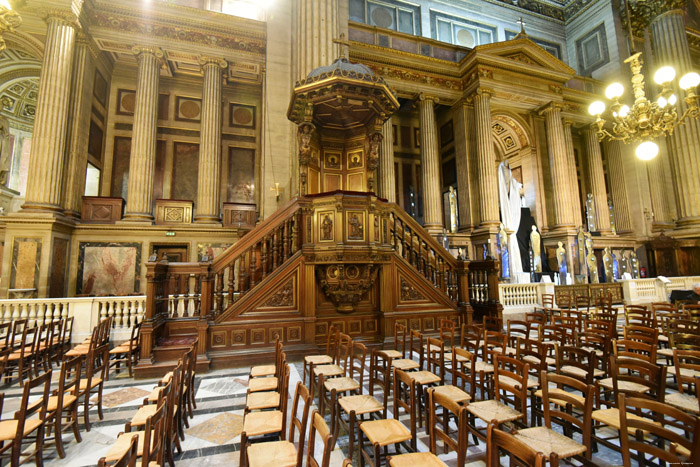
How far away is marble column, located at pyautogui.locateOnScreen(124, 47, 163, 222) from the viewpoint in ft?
31.9

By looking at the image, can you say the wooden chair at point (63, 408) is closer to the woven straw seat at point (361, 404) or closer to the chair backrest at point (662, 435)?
the woven straw seat at point (361, 404)

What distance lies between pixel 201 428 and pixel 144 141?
32.4ft

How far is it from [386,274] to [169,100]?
12.4 m

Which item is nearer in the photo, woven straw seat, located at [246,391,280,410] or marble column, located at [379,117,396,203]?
woven straw seat, located at [246,391,280,410]

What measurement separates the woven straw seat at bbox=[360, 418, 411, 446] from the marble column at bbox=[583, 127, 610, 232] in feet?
55.8

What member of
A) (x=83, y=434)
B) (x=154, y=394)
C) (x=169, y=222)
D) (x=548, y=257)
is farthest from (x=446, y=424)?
(x=548, y=257)

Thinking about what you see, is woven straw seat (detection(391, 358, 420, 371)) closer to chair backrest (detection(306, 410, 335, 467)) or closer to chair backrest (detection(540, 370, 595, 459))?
chair backrest (detection(540, 370, 595, 459))

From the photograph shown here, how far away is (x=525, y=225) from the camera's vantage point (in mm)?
14602

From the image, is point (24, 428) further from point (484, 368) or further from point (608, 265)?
point (608, 265)

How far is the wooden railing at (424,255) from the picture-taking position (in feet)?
20.4

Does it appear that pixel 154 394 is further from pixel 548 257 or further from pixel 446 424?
pixel 548 257

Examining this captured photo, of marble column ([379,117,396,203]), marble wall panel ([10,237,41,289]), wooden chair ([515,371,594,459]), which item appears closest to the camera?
wooden chair ([515,371,594,459])

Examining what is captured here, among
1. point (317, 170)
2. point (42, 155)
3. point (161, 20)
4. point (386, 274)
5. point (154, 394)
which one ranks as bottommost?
point (154, 394)

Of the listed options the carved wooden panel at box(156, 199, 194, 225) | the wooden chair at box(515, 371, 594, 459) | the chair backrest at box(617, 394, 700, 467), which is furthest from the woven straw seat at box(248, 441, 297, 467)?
the carved wooden panel at box(156, 199, 194, 225)
